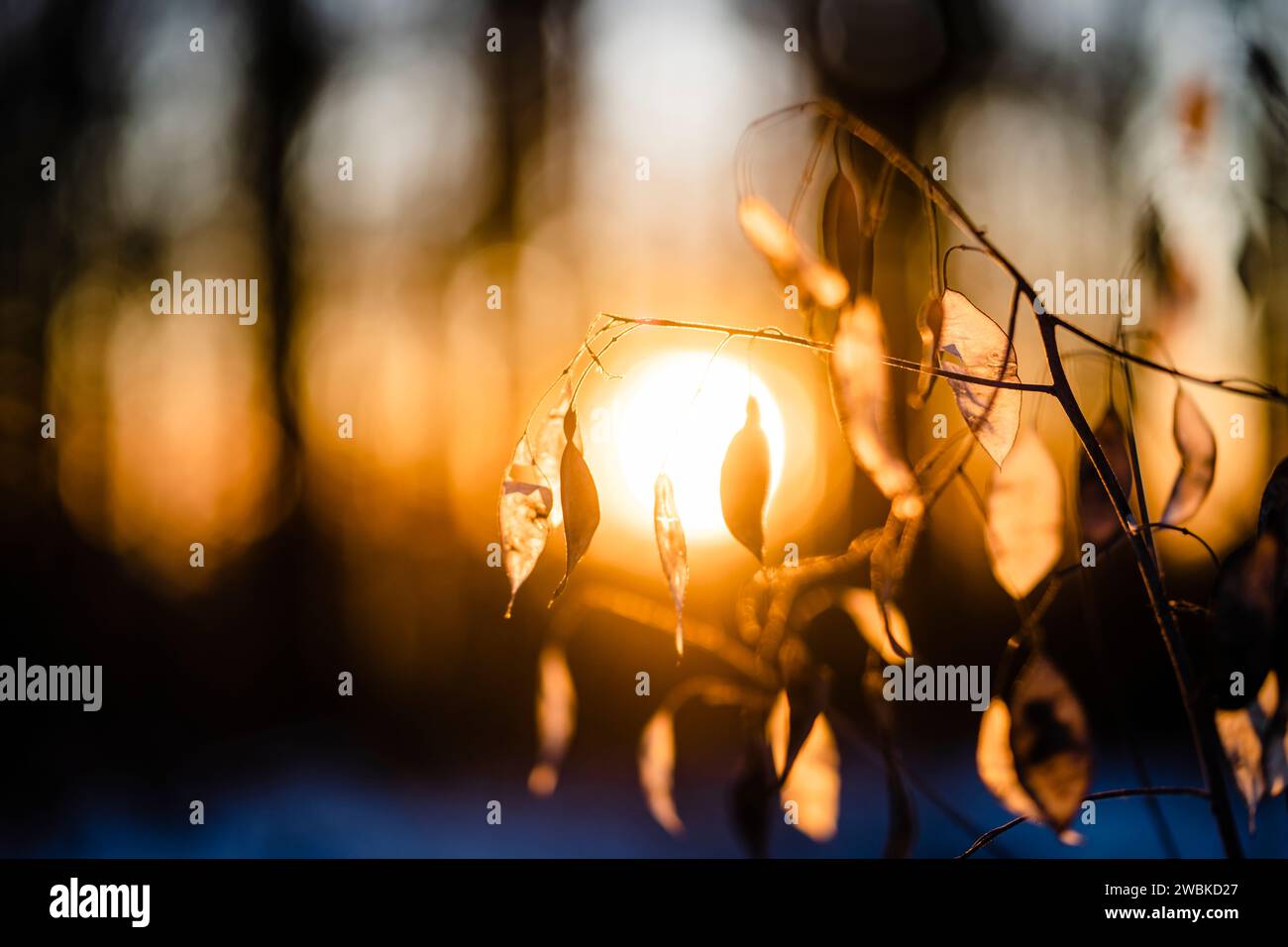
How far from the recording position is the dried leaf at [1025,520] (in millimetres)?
453

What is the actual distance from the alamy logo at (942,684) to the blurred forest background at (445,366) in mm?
22

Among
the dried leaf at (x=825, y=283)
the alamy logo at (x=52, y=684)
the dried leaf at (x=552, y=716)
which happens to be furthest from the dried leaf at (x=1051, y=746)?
the alamy logo at (x=52, y=684)

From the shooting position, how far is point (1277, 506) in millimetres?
467

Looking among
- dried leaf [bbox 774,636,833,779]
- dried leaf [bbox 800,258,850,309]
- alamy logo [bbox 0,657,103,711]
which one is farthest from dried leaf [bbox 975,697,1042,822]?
alamy logo [bbox 0,657,103,711]

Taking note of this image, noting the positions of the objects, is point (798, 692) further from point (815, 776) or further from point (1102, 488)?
point (1102, 488)

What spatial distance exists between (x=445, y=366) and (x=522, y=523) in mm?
559

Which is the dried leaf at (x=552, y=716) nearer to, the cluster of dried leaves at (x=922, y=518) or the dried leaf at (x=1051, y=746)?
the cluster of dried leaves at (x=922, y=518)

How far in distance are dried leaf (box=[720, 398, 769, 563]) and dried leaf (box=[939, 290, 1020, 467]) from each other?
4.8 inches

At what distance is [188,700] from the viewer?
95 cm

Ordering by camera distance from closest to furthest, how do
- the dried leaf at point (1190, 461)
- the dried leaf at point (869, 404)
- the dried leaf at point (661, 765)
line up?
the dried leaf at point (869, 404) < the dried leaf at point (1190, 461) < the dried leaf at point (661, 765)
